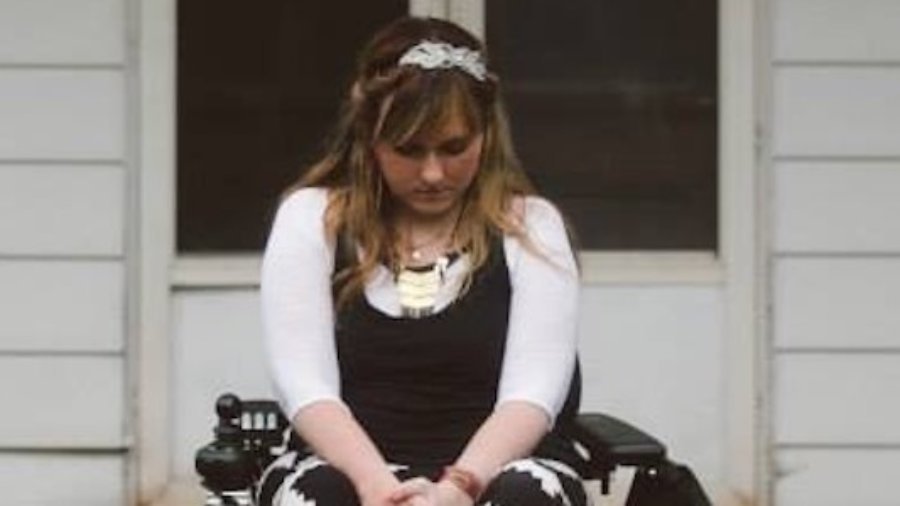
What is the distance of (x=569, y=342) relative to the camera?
443 cm

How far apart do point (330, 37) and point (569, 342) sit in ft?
7.99

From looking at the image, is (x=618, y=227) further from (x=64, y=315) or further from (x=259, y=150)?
(x=64, y=315)

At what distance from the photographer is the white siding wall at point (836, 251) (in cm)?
662

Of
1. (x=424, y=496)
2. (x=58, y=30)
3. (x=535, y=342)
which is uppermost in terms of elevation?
(x=58, y=30)

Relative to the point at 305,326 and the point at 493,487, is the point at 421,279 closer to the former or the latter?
the point at 305,326

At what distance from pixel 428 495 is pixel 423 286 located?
0.45 m

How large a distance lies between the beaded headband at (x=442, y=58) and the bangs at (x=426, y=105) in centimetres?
2

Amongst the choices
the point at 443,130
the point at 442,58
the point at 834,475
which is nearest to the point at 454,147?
the point at 443,130

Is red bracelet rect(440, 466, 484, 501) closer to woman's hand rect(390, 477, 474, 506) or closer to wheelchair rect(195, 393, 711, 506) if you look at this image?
woman's hand rect(390, 477, 474, 506)

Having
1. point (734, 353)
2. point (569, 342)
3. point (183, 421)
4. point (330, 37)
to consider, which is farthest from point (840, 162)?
point (569, 342)

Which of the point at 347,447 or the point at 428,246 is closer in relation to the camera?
the point at 347,447

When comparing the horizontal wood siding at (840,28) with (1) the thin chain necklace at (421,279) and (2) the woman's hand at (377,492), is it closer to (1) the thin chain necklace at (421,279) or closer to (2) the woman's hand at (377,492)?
(1) the thin chain necklace at (421,279)

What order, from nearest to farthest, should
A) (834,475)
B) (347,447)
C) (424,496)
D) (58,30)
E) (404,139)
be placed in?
(424,496) → (347,447) → (404,139) → (58,30) → (834,475)

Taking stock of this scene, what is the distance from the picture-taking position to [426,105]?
4.30 metres
